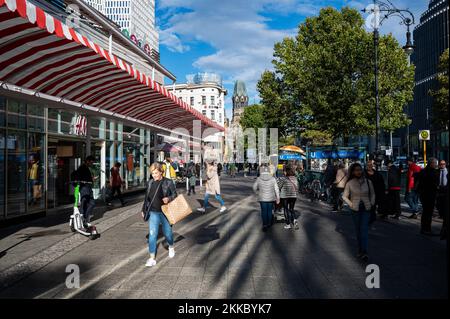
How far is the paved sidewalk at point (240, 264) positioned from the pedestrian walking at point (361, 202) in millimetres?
328

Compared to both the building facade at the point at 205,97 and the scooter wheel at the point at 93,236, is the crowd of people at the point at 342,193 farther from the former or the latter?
the building facade at the point at 205,97

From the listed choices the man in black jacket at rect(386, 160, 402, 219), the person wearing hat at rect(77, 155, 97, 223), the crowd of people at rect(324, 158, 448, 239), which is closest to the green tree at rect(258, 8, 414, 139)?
the crowd of people at rect(324, 158, 448, 239)

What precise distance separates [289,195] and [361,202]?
297cm

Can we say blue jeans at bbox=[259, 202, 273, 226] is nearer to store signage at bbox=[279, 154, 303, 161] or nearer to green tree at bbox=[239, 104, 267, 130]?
store signage at bbox=[279, 154, 303, 161]

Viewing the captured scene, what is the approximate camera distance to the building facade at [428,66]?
63062 millimetres

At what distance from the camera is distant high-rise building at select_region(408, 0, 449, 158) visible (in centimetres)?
6309

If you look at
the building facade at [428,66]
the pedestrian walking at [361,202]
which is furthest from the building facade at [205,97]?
the pedestrian walking at [361,202]

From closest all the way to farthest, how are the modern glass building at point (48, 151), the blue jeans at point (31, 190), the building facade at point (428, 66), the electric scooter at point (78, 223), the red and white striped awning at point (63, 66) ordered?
the red and white striped awning at point (63, 66) < the electric scooter at point (78, 223) < the modern glass building at point (48, 151) < the blue jeans at point (31, 190) < the building facade at point (428, 66)

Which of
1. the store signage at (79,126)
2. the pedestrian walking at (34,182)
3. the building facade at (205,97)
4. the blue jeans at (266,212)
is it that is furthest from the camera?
the building facade at (205,97)

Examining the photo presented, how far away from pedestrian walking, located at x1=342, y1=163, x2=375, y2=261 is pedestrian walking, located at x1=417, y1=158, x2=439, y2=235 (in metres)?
3.00
